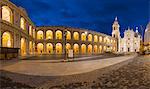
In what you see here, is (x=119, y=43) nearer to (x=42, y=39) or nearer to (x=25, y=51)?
(x=42, y=39)

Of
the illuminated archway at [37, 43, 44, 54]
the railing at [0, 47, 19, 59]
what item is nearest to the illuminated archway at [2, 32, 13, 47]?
the railing at [0, 47, 19, 59]

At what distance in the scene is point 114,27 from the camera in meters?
94.9

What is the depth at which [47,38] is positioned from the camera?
58719 mm

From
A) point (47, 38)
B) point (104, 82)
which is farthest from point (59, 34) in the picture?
point (104, 82)

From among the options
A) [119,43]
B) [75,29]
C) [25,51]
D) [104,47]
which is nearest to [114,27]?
[119,43]

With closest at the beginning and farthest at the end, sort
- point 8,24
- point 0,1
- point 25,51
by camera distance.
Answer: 1. point 0,1
2. point 8,24
3. point 25,51

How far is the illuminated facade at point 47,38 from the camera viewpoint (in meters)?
28.9

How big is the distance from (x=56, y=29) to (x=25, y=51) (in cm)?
2199

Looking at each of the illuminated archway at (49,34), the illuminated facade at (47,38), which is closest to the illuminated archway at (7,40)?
the illuminated facade at (47,38)

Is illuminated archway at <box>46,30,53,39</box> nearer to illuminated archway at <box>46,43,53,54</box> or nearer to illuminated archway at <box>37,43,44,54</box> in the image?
illuminated archway at <box>46,43,53,54</box>

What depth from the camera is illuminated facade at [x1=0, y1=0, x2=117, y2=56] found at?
94.9 ft

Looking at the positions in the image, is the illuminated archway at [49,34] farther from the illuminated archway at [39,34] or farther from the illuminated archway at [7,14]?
the illuminated archway at [7,14]

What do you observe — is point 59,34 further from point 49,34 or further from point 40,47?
point 40,47

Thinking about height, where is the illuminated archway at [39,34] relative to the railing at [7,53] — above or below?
above
